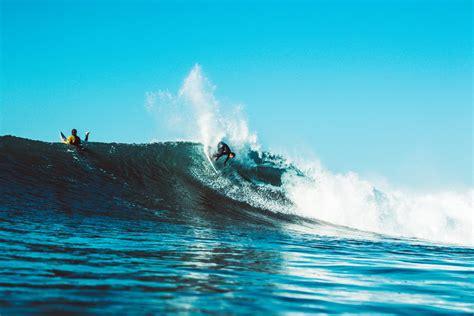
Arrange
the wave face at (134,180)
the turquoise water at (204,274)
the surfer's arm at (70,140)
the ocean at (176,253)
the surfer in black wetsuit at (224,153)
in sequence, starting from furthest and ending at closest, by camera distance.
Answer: the surfer in black wetsuit at (224,153) < the surfer's arm at (70,140) < the wave face at (134,180) < the ocean at (176,253) < the turquoise water at (204,274)

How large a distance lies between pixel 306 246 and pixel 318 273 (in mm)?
3027

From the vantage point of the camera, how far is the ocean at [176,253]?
3.36m

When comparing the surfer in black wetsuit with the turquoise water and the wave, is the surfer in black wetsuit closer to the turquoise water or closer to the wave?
the wave

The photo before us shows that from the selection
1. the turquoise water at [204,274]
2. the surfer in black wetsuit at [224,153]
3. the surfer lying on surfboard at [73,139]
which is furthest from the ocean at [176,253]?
the surfer in black wetsuit at [224,153]

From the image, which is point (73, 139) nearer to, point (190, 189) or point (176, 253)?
point (190, 189)

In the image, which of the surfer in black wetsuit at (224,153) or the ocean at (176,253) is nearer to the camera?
the ocean at (176,253)

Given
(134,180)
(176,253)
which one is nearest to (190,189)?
(134,180)

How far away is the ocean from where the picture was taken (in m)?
3.36

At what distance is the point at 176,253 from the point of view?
18.9 ft

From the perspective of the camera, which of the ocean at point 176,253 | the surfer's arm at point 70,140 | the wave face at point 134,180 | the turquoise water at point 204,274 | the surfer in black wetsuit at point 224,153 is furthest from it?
the surfer in black wetsuit at point 224,153

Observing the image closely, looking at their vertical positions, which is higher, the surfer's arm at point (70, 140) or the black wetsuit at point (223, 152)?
the black wetsuit at point (223, 152)

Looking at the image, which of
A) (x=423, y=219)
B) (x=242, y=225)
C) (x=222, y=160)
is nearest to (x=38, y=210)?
(x=242, y=225)

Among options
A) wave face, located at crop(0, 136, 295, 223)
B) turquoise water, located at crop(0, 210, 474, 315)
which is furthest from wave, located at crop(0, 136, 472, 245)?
turquoise water, located at crop(0, 210, 474, 315)

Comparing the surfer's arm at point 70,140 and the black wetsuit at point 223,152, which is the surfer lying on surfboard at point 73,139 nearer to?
the surfer's arm at point 70,140
